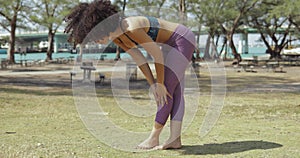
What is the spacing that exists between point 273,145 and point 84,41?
255 cm

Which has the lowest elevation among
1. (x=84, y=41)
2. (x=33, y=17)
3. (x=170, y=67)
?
(x=170, y=67)

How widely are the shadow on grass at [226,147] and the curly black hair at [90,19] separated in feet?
5.30

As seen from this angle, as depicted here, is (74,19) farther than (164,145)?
No

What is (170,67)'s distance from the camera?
4.62 metres

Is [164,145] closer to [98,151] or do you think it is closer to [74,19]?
[98,151]

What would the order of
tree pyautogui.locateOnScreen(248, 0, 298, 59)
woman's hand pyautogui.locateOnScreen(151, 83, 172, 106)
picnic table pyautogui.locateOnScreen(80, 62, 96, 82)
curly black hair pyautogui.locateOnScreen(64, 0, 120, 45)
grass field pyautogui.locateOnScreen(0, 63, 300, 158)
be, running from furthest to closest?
tree pyautogui.locateOnScreen(248, 0, 298, 59) < picnic table pyautogui.locateOnScreen(80, 62, 96, 82) < grass field pyautogui.locateOnScreen(0, 63, 300, 158) < woman's hand pyautogui.locateOnScreen(151, 83, 172, 106) < curly black hair pyautogui.locateOnScreen(64, 0, 120, 45)

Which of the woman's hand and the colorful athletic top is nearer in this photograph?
the colorful athletic top

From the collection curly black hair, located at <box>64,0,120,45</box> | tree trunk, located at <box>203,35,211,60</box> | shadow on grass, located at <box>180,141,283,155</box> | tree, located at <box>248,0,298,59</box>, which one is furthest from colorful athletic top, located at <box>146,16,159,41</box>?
tree, located at <box>248,0,298,59</box>

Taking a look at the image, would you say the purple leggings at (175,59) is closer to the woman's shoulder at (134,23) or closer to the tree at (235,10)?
the woman's shoulder at (134,23)

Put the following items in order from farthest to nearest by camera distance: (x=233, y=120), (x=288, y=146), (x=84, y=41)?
(x=233, y=120), (x=288, y=146), (x=84, y=41)

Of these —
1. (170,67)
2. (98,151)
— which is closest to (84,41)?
(170,67)

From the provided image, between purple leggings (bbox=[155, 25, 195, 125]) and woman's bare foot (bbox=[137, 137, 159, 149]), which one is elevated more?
purple leggings (bbox=[155, 25, 195, 125])

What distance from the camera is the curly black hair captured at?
420cm

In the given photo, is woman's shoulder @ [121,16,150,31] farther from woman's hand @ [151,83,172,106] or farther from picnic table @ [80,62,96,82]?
picnic table @ [80,62,96,82]
